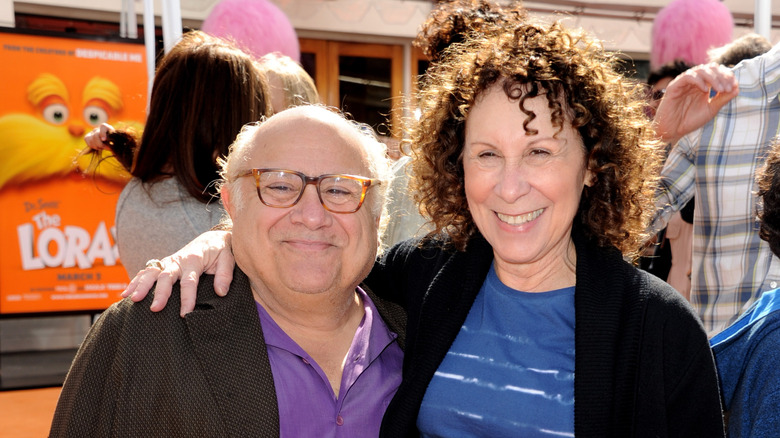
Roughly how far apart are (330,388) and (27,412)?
3323 millimetres

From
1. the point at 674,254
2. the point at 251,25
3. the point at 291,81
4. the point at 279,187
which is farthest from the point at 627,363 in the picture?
the point at 251,25

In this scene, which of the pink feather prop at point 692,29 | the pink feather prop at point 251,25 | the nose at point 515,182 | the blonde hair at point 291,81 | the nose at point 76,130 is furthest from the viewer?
the nose at point 76,130

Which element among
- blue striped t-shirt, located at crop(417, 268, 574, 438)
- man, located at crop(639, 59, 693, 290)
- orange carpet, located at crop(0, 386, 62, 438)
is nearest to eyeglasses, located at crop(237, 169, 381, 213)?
blue striped t-shirt, located at crop(417, 268, 574, 438)

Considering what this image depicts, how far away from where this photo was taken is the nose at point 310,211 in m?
1.79

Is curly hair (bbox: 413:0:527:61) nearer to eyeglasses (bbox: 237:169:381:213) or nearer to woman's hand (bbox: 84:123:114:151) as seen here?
eyeglasses (bbox: 237:169:381:213)

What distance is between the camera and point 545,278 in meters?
1.74

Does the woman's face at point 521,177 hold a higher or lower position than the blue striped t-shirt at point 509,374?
higher

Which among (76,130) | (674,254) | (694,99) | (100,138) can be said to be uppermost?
(694,99)

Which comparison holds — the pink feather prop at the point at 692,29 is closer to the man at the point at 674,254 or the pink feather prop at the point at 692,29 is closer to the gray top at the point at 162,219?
the man at the point at 674,254

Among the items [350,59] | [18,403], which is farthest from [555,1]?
[18,403]

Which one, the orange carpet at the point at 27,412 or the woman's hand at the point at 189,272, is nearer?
the woman's hand at the point at 189,272

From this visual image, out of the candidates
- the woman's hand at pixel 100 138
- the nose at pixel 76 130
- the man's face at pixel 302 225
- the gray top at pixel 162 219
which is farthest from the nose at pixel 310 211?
the nose at pixel 76 130

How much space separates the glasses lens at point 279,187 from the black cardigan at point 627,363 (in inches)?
18.9

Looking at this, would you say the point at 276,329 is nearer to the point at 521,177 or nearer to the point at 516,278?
the point at 516,278
